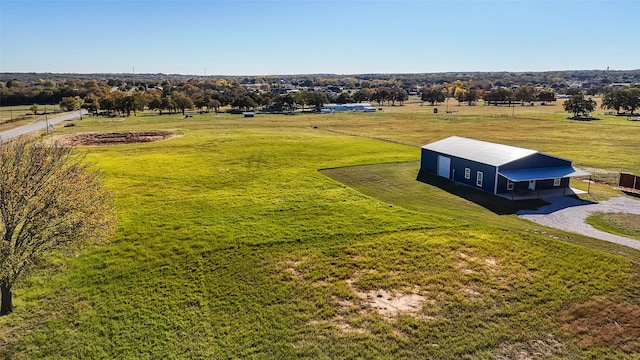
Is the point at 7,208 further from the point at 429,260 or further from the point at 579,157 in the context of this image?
the point at 579,157

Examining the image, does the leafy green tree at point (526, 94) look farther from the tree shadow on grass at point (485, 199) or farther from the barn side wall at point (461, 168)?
the tree shadow on grass at point (485, 199)

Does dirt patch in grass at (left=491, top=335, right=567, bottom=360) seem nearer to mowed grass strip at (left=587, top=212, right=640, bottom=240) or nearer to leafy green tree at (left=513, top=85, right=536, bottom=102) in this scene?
mowed grass strip at (left=587, top=212, right=640, bottom=240)

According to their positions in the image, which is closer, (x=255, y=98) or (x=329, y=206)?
(x=329, y=206)

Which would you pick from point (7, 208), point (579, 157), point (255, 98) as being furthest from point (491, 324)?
point (255, 98)

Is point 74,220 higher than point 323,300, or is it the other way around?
point 74,220

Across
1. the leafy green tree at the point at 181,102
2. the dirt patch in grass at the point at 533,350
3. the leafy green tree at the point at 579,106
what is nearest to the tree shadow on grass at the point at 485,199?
the dirt patch in grass at the point at 533,350

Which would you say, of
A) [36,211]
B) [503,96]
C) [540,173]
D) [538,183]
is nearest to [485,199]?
[538,183]

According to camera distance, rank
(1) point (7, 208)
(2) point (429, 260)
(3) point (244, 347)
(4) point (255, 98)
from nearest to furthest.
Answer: (3) point (244, 347), (1) point (7, 208), (2) point (429, 260), (4) point (255, 98)
